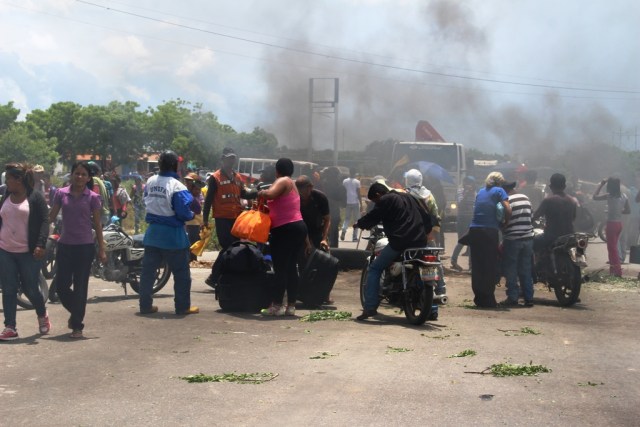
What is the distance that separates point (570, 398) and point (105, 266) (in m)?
7.00

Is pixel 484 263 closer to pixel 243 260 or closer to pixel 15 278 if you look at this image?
pixel 243 260

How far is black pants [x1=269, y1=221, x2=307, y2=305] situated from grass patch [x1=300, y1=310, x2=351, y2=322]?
0.92 feet

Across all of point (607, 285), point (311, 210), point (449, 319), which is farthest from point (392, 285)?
point (607, 285)

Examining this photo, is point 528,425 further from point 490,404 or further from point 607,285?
point 607,285

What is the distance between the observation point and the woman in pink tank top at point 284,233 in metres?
10.2

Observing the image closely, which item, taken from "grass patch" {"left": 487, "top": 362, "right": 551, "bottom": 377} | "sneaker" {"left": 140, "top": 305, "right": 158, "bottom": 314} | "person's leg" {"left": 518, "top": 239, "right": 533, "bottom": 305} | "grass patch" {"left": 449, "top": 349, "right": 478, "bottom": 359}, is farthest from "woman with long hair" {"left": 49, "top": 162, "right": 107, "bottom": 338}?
"person's leg" {"left": 518, "top": 239, "right": 533, "bottom": 305}

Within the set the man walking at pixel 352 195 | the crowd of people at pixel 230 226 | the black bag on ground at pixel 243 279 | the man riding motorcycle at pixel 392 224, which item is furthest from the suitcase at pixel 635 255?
the man walking at pixel 352 195

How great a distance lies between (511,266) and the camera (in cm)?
1193

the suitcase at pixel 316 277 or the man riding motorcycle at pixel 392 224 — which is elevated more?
the man riding motorcycle at pixel 392 224

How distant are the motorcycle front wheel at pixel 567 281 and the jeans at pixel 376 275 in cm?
302

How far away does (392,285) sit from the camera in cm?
1021

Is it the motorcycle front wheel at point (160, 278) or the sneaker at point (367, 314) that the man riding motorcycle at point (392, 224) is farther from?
the motorcycle front wheel at point (160, 278)

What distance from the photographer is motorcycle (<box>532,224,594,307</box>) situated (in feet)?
39.1

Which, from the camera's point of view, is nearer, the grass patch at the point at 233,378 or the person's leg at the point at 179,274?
the grass patch at the point at 233,378
